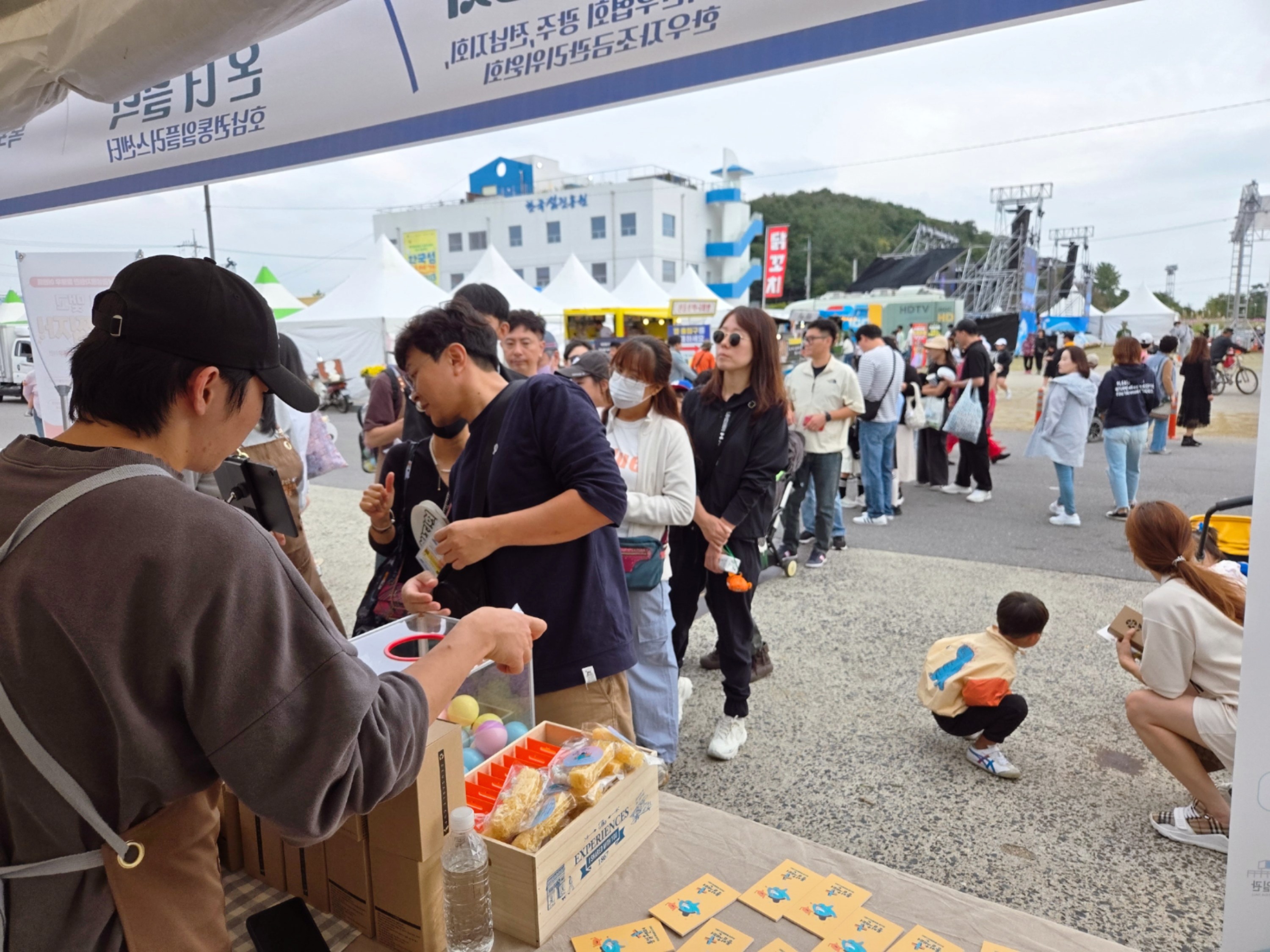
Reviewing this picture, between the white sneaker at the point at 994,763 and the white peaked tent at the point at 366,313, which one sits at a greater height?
the white peaked tent at the point at 366,313

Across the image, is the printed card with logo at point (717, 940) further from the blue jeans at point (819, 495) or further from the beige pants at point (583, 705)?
the blue jeans at point (819, 495)

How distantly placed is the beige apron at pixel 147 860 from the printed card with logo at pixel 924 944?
1.13 m

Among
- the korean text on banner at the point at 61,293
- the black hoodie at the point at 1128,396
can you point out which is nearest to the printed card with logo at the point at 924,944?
the korean text on banner at the point at 61,293

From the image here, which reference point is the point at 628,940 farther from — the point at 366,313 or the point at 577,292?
the point at 577,292

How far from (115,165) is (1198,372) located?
1382 centimetres

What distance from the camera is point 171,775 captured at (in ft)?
3.23

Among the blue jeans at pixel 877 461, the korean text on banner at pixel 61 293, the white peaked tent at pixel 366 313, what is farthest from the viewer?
the white peaked tent at pixel 366 313

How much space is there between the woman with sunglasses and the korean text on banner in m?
3.49

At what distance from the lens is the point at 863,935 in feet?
4.74

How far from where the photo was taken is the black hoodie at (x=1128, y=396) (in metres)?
7.21

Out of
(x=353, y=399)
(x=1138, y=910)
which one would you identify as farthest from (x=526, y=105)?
(x=353, y=399)

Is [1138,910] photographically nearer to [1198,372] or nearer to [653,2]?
[653,2]

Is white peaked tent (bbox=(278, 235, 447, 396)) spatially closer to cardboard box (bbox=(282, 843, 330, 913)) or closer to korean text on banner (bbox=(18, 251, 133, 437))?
korean text on banner (bbox=(18, 251, 133, 437))

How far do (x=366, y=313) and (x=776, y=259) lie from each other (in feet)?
88.1
